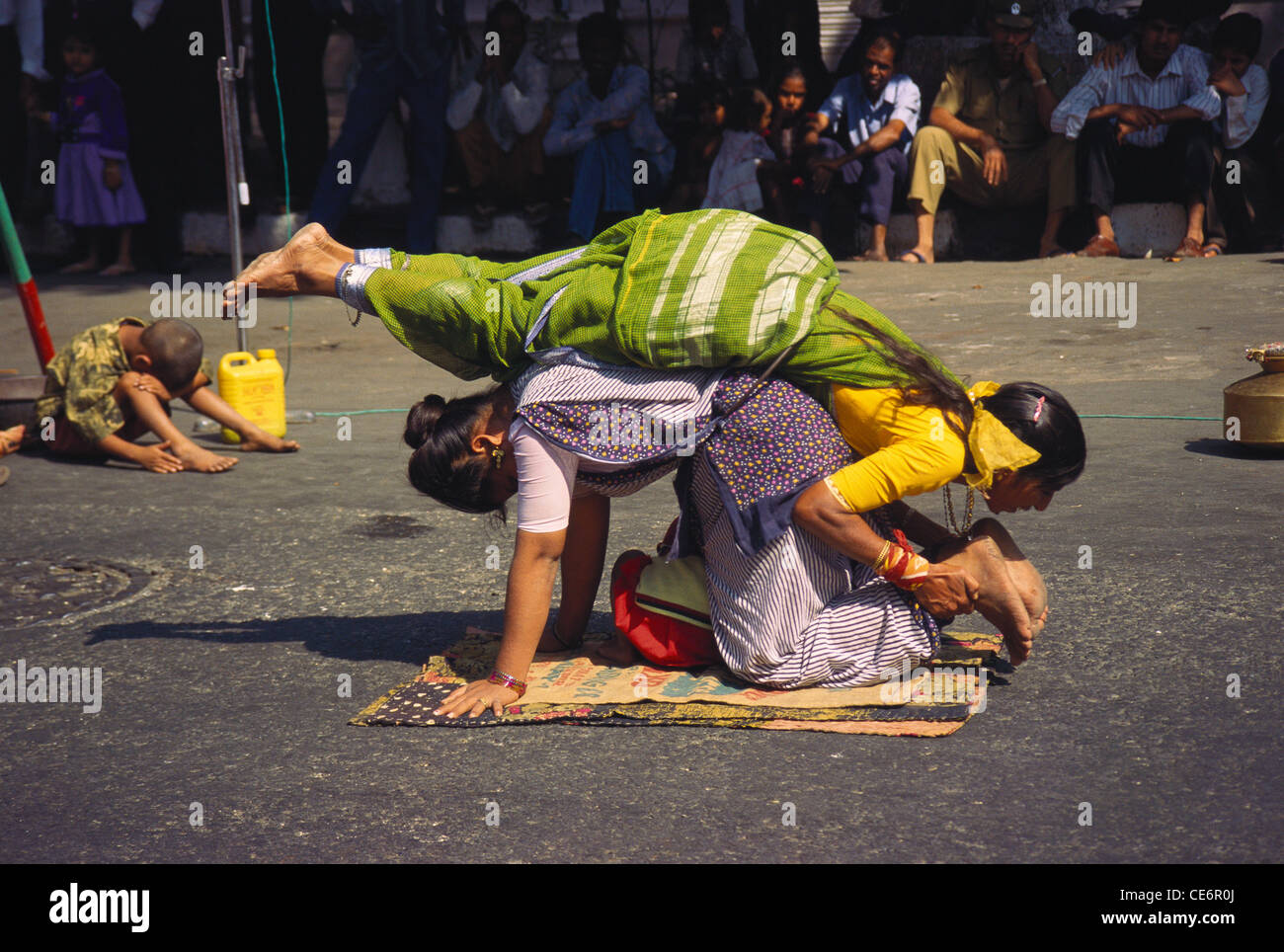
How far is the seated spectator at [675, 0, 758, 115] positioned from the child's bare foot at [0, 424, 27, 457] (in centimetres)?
576

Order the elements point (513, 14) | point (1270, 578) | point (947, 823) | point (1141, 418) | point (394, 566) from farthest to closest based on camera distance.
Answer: point (513, 14) → point (1141, 418) → point (394, 566) → point (1270, 578) → point (947, 823)

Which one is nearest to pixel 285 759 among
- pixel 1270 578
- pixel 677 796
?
pixel 677 796

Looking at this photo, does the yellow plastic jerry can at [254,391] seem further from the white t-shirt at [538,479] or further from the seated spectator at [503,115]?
the seated spectator at [503,115]

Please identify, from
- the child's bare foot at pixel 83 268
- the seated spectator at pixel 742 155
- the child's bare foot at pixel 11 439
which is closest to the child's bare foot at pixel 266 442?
the child's bare foot at pixel 11 439

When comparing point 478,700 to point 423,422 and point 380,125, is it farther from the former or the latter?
point 380,125

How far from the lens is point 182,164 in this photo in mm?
11234

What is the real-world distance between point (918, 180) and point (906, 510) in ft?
21.7

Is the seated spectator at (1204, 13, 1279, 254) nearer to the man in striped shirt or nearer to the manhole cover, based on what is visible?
the man in striped shirt

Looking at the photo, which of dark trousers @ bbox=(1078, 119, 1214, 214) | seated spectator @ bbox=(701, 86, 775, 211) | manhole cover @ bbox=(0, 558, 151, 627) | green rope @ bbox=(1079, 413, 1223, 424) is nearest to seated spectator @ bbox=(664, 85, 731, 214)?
seated spectator @ bbox=(701, 86, 775, 211)

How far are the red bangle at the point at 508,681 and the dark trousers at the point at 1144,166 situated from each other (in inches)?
288

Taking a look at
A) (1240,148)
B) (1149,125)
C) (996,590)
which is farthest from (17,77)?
(996,590)

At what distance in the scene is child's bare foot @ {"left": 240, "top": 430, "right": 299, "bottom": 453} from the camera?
6.51 meters

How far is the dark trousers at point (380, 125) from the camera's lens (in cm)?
1019

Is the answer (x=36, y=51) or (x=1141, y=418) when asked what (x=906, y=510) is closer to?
(x=1141, y=418)
